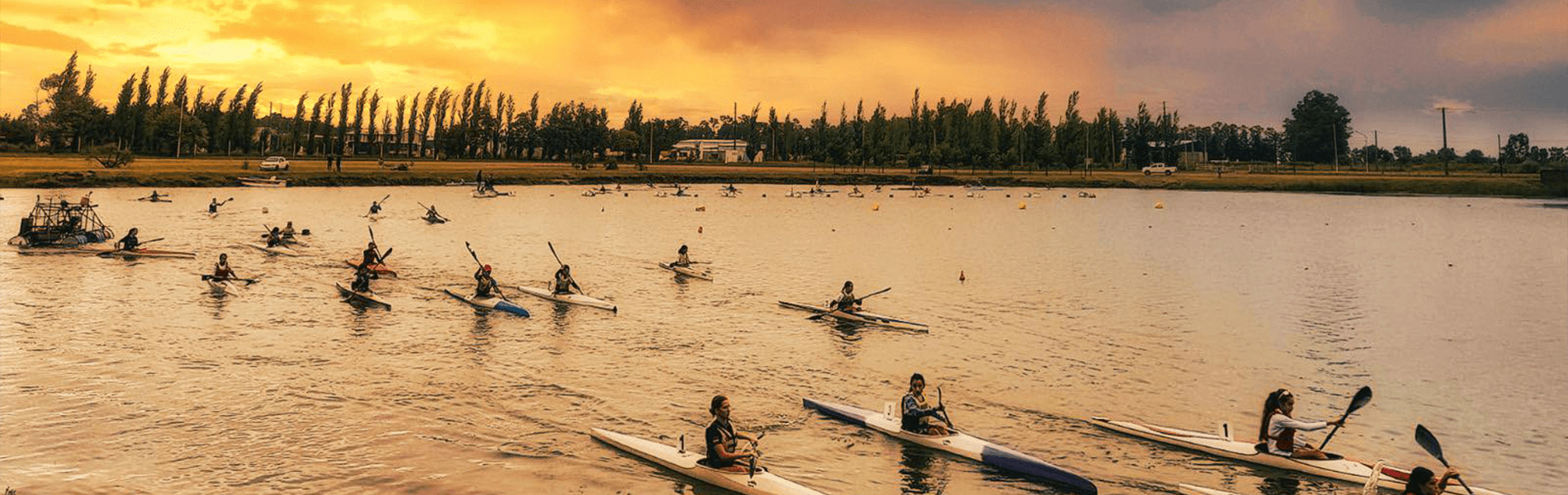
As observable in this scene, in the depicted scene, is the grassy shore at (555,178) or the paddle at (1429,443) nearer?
the paddle at (1429,443)

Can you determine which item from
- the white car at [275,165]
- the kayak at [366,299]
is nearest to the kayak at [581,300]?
the kayak at [366,299]

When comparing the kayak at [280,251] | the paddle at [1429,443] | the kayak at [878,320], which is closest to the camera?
the paddle at [1429,443]

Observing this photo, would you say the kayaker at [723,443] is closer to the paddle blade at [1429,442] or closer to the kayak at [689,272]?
the paddle blade at [1429,442]

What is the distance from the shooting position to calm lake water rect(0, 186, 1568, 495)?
2197 centimetres

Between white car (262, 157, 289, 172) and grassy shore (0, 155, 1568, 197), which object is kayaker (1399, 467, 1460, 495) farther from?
white car (262, 157, 289, 172)

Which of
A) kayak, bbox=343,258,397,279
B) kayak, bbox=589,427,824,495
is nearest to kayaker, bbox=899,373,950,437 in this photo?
kayak, bbox=589,427,824,495

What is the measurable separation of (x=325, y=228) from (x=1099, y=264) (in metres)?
58.1

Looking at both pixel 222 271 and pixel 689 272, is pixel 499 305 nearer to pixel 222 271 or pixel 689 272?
pixel 222 271

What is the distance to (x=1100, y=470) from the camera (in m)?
22.1

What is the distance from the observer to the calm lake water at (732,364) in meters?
22.0

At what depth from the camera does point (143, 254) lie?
56688 millimetres

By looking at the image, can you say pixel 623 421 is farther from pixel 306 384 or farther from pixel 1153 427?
pixel 1153 427

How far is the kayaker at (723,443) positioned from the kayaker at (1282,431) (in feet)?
37.0

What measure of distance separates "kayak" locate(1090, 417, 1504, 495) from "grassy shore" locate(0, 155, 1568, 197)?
389ft
